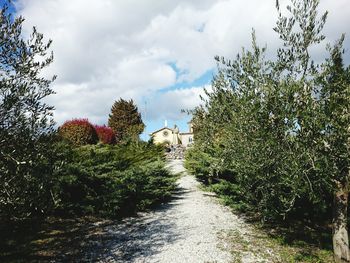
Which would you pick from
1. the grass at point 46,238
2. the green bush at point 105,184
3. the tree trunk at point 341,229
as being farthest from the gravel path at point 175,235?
the tree trunk at point 341,229

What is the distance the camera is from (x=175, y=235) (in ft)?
39.5

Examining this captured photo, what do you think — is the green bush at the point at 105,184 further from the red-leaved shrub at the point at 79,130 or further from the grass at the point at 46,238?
the red-leaved shrub at the point at 79,130

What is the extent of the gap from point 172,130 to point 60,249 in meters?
83.4

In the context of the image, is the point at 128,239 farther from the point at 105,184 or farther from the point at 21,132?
the point at 21,132

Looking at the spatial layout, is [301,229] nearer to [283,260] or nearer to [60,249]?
[283,260]

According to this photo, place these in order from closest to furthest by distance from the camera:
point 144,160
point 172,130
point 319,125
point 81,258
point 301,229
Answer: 1. point 319,125
2. point 81,258
3. point 301,229
4. point 144,160
5. point 172,130

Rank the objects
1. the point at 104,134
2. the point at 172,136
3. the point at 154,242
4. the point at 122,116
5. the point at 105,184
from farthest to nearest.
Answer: the point at 172,136 < the point at 122,116 < the point at 104,134 < the point at 105,184 < the point at 154,242

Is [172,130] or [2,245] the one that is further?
[172,130]

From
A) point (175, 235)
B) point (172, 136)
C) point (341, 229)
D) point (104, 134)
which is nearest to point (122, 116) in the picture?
point (104, 134)

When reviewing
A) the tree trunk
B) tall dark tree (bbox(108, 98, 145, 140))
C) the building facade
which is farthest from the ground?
the building facade

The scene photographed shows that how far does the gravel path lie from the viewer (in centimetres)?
1014

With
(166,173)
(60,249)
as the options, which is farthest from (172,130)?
(60,249)

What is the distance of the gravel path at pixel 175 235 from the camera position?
33.3ft

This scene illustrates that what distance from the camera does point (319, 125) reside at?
25.1ft
